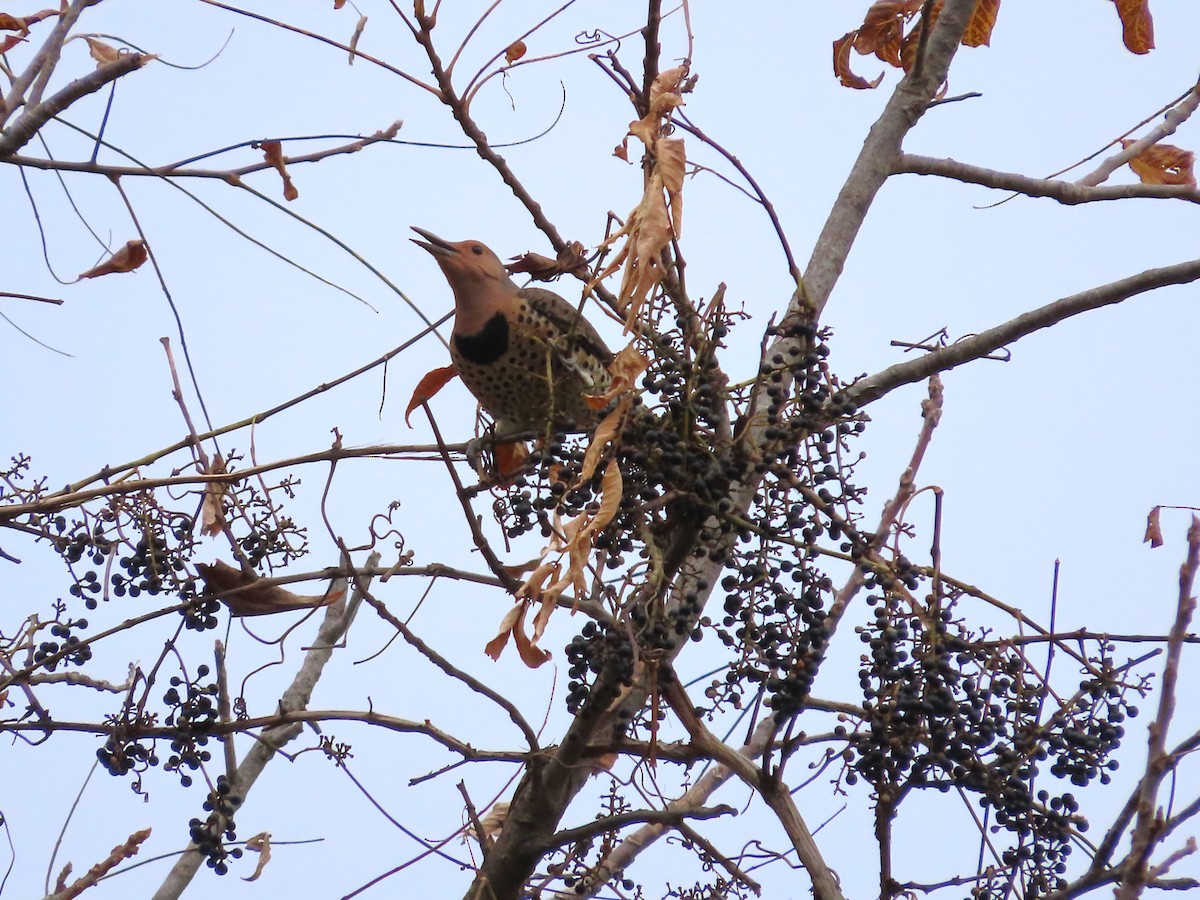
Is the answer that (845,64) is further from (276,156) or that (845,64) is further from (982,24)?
(276,156)

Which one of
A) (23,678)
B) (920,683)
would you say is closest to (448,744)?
(23,678)

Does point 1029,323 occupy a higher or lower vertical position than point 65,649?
higher

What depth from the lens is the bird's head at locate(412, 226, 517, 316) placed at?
415cm

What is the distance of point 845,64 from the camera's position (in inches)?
136

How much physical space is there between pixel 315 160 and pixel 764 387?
3.26 ft

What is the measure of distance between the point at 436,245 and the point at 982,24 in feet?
5.99

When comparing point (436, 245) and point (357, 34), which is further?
point (436, 245)

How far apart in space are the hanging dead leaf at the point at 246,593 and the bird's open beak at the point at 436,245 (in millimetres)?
1772

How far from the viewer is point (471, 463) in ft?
9.40

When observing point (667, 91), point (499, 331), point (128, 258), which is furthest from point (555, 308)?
point (667, 91)

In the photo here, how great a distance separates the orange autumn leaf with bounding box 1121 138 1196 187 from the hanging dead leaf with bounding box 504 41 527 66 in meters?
1.72

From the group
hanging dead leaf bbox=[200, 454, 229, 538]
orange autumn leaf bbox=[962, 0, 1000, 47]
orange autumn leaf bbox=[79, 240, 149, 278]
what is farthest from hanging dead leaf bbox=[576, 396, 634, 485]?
orange autumn leaf bbox=[962, 0, 1000, 47]

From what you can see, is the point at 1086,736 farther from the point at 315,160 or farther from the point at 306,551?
the point at 315,160

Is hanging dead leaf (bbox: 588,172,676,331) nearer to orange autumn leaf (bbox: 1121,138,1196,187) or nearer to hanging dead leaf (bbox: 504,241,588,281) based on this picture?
hanging dead leaf (bbox: 504,241,588,281)
